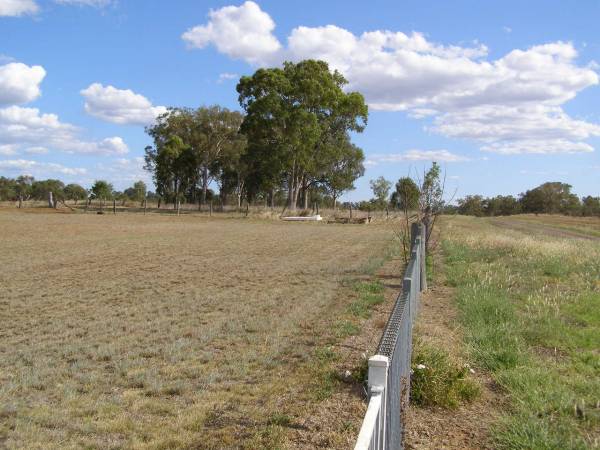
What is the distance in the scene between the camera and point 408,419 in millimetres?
4703

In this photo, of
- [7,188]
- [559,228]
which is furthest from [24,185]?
[559,228]

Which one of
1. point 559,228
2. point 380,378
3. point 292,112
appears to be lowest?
point 559,228

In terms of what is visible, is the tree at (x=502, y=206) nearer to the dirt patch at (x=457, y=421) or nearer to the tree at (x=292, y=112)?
the tree at (x=292, y=112)

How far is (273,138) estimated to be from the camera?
178ft

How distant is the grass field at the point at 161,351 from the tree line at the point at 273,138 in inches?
1550

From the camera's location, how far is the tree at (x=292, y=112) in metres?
52.4

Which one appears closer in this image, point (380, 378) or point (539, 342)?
point (380, 378)

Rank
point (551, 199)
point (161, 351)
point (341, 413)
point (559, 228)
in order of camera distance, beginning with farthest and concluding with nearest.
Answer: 1. point (551, 199)
2. point (559, 228)
3. point (161, 351)
4. point (341, 413)

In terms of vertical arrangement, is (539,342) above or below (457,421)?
above

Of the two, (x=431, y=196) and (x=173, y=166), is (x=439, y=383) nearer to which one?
(x=431, y=196)

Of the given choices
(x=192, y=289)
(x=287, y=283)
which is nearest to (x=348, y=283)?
(x=287, y=283)

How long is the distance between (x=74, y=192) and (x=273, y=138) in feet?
203

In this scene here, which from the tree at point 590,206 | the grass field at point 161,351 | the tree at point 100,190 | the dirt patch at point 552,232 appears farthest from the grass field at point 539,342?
the tree at point 590,206

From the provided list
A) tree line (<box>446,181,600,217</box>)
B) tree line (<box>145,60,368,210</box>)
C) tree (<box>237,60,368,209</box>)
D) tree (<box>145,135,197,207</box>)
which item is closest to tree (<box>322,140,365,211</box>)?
tree line (<box>145,60,368,210</box>)
